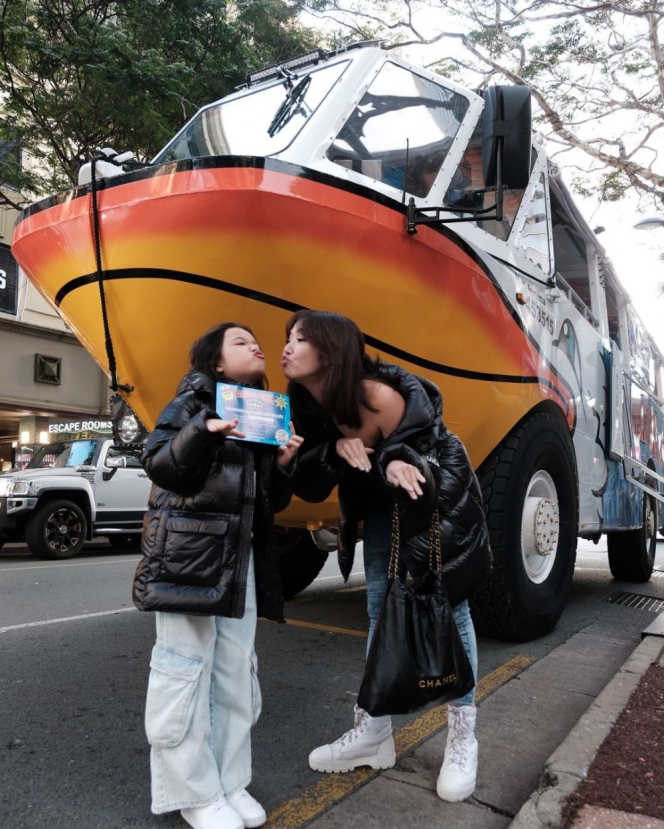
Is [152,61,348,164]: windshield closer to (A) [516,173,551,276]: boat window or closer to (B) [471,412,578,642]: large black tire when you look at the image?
(A) [516,173,551,276]: boat window

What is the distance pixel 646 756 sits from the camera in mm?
2553

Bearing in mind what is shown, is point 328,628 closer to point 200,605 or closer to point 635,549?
point 200,605

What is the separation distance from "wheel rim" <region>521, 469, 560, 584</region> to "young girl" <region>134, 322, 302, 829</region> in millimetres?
2283

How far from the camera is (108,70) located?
951cm

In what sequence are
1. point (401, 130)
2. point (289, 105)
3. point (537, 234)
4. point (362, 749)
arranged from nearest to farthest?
point (362, 749)
point (401, 130)
point (289, 105)
point (537, 234)

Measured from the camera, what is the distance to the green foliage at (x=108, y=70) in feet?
Result: 31.7

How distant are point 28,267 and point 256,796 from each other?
2.51 meters

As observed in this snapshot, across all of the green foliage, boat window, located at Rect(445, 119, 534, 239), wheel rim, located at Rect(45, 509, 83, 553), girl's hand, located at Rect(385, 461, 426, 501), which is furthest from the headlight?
girl's hand, located at Rect(385, 461, 426, 501)

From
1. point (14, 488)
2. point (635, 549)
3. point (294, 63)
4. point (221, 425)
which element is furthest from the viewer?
point (14, 488)

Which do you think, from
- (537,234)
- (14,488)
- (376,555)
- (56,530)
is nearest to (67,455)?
(14,488)

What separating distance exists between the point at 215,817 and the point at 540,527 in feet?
8.80

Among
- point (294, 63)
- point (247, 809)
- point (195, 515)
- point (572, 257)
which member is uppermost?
point (294, 63)

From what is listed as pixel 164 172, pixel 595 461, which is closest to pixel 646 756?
pixel 164 172

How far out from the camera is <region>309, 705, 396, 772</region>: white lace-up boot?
2568 millimetres
